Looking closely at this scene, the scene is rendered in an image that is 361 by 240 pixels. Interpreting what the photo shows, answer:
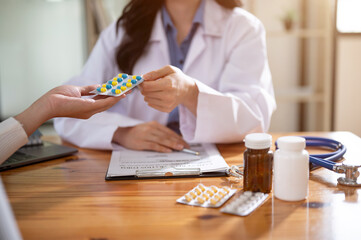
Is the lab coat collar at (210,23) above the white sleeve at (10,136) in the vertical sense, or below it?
above

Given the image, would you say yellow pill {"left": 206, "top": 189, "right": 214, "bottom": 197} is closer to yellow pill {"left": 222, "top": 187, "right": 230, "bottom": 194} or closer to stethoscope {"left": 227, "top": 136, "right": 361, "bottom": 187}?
yellow pill {"left": 222, "top": 187, "right": 230, "bottom": 194}

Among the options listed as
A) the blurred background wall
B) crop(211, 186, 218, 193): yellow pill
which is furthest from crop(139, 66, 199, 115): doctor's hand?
the blurred background wall

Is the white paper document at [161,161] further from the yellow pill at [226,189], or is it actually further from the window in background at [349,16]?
the window in background at [349,16]

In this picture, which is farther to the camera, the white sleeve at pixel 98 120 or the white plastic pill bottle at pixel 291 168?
the white sleeve at pixel 98 120

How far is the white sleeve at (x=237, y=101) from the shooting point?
1124 mm

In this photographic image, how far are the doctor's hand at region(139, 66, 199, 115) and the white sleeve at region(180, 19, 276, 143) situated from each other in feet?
0.23

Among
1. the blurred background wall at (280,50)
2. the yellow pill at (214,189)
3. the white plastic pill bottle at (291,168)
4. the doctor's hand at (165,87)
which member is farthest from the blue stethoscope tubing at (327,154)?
the blurred background wall at (280,50)

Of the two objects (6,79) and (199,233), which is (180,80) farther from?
(6,79)

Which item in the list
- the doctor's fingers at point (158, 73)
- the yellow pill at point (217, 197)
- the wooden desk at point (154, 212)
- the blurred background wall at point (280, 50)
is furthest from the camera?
the blurred background wall at point (280, 50)

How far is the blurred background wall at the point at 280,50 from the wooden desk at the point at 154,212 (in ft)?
6.35

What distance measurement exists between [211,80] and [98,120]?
431mm

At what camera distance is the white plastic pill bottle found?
693mm

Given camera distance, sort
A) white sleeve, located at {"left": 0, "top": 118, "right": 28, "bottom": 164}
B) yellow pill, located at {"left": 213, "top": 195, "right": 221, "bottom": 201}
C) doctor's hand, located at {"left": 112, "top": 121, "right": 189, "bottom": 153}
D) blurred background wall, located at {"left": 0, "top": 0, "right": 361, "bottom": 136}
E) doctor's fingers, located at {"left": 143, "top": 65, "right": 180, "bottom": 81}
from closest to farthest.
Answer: yellow pill, located at {"left": 213, "top": 195, "right": 221, "bottom": 201}
white sleeve, located at {"left": 0, "top": 118, "right": 28, "bottom": 164}
doctor's fingers, located at {"left": 143, "top": 65, "right": 180, "bottom": 81}
doctor's hand, located at {"left": 112, "top": 121, "right": 189, "bottom": 153}
blurred background wall, located at {"left": 0, "top": 0, "right": 361, "bottom": 136}

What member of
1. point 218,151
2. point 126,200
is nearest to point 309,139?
point 218,151
